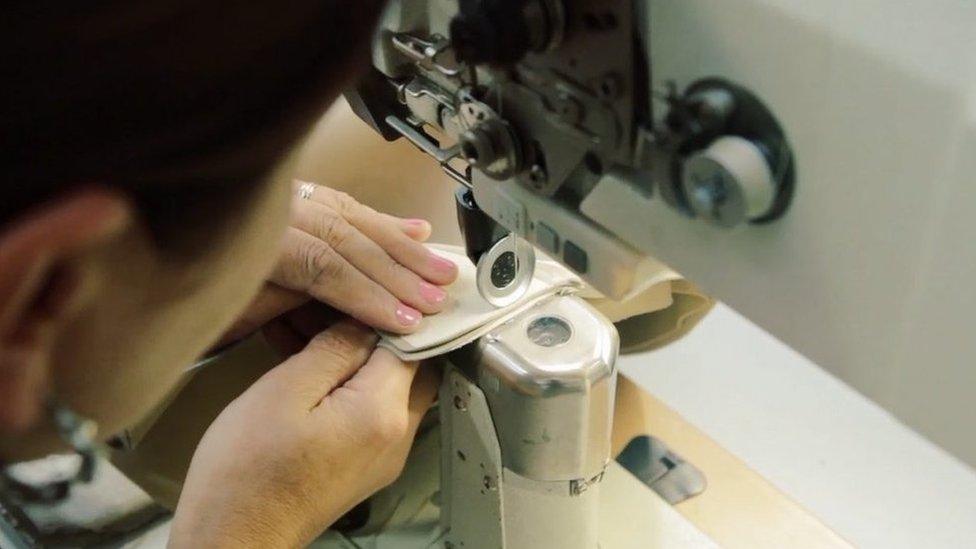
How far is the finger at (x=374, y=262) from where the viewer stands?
2.71ft

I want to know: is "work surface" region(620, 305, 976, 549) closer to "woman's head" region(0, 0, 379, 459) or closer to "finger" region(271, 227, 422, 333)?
"finger" region(271, 227, 422, 333)

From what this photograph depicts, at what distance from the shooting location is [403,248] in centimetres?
84

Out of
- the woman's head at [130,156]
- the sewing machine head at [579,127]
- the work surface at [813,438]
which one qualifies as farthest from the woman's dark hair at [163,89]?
the work surface at [813,438]

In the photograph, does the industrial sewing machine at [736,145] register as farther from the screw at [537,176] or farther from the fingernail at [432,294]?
the fingernail at [432,294]

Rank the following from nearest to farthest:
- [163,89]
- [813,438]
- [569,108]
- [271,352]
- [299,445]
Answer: [163,89] < [569,108] < [299,445] < [271,352] < [813,438]

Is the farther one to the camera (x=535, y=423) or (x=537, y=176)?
(x=535, y=423)

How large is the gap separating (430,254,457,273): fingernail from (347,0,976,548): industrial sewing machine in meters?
0.14

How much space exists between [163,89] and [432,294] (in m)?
0.46

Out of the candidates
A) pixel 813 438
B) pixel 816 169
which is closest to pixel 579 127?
pixel 816 169

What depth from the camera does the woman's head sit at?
1.21 feet

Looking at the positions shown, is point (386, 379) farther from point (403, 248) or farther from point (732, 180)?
point (732, 180)

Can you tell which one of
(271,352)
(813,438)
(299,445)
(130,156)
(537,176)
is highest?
(130,156)

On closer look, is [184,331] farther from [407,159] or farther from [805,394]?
[805,394]

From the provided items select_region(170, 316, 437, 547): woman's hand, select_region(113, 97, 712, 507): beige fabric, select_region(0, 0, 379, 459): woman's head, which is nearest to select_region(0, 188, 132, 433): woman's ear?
select_region(0, 0, 379, 459): woman's head
